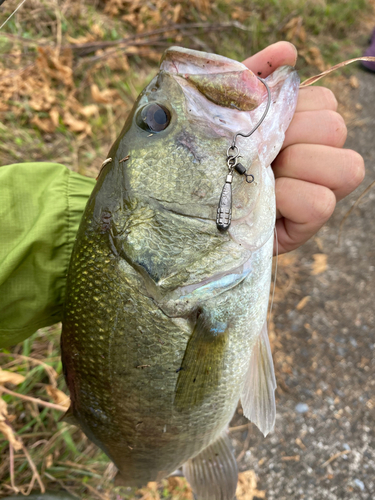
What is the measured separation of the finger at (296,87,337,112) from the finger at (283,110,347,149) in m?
0.05

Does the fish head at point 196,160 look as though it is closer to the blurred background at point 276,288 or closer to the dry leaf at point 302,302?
the blurred background at point 276,288

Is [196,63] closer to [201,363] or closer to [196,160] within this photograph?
[196,160]

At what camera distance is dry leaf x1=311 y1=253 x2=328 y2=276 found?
3.09 meters

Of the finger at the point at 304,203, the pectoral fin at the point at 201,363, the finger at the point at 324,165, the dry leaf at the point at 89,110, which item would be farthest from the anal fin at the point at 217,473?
the dry leaf at the point at 89,110

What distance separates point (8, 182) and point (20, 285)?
503mm

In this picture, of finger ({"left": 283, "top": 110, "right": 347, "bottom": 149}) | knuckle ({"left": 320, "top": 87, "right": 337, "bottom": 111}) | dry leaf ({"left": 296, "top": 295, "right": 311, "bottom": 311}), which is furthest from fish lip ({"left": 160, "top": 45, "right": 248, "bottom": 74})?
dry leaf ({"left": 296, "top": 295, "right": 311, "bottom": 311})

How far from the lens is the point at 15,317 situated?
1.51 meters

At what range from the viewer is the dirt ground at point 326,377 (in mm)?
2281

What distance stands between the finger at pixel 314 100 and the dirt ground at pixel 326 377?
188cm

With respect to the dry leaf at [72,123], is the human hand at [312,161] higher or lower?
lower

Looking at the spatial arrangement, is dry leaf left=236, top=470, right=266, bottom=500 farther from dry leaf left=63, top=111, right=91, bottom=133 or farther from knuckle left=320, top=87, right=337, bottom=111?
dry leaf left=63, top=111, right=91, bottom=133

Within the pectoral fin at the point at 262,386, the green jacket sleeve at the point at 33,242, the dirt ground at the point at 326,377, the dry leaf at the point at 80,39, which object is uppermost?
the dry leaf at the point at 80,39

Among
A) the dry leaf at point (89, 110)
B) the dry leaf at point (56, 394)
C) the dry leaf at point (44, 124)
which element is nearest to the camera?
the dry leaf at point (56, 394)

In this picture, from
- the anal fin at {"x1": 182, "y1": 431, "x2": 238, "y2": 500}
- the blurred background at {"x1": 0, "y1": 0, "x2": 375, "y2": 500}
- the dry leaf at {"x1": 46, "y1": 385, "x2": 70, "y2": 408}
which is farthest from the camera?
the blurred background at {"x1": 0, "y1": 0, "x2": 375, "y2": 500}
